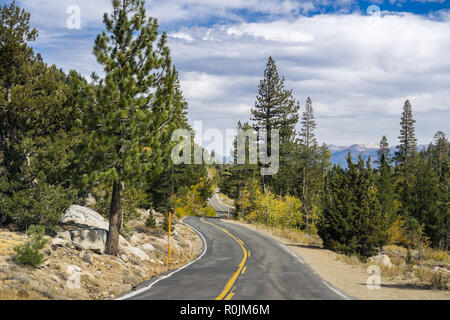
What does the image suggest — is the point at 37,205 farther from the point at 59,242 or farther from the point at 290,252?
the point at 290,252

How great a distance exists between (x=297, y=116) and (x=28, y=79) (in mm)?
41713

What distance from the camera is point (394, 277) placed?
18.3m

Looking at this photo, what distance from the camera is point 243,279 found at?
648 inches

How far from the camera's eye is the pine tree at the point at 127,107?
56.9 ft

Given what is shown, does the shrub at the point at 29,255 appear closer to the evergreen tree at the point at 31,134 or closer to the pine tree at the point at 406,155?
the evergreen tree at the point at 31,134

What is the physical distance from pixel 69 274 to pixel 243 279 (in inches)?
301

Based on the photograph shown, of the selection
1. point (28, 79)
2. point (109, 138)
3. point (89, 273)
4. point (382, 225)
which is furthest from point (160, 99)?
point (382, 225)

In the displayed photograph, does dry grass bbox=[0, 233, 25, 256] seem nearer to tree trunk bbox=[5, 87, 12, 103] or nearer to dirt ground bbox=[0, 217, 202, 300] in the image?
dirt ground bbox=[0, 217, 202, 300]

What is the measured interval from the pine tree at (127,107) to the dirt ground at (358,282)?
10728 millimetres

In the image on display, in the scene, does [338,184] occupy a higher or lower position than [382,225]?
higher

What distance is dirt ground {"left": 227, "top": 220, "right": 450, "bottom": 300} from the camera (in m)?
13.2

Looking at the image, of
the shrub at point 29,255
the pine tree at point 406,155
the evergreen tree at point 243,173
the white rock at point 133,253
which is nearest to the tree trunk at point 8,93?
the shrub at point 29,255

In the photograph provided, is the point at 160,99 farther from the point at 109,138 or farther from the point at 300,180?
the point at 300,180

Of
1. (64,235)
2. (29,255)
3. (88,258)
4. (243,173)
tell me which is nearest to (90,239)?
(64,235)
